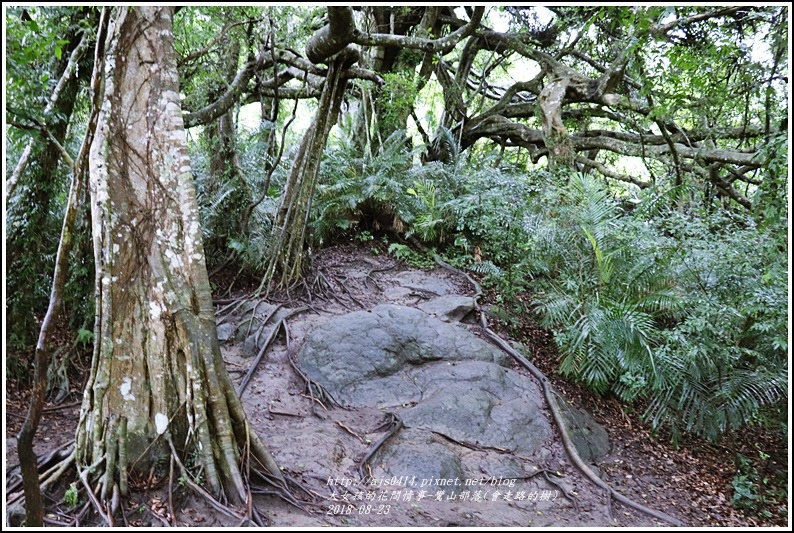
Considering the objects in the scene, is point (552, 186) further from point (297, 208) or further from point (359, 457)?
point (359, 457)

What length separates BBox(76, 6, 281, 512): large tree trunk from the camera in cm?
269

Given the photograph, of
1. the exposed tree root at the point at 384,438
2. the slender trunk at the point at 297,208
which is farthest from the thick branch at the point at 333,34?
the exposed tree root at the point at 384,438

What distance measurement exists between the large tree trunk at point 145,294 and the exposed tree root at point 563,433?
2869 mm

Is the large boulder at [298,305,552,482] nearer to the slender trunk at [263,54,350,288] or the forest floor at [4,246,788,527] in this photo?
the forest floor at [4,246,788,527]

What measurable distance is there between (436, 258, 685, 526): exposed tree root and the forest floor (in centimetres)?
7

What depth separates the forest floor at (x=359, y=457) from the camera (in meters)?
2.77

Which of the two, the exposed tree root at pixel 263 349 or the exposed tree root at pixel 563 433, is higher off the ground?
the exposed tree root at pixel 263 349

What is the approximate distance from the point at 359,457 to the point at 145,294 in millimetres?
2031

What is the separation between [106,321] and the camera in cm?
269

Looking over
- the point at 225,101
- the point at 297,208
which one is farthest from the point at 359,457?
the point at 225,101

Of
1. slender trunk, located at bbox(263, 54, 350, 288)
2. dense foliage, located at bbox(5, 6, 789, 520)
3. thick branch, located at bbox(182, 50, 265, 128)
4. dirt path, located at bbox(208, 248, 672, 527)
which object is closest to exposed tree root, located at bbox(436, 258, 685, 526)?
dirt path, located at bbox(208, 248, 672, 527)

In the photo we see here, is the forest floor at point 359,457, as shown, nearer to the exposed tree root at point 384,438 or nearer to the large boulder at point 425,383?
the exposed tree root at point 384,438

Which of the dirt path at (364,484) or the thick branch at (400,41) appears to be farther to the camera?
the thick branch at (400,41)

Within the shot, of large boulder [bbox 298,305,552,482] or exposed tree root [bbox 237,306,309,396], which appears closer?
large boulder [bbox 298,305,552,482]
